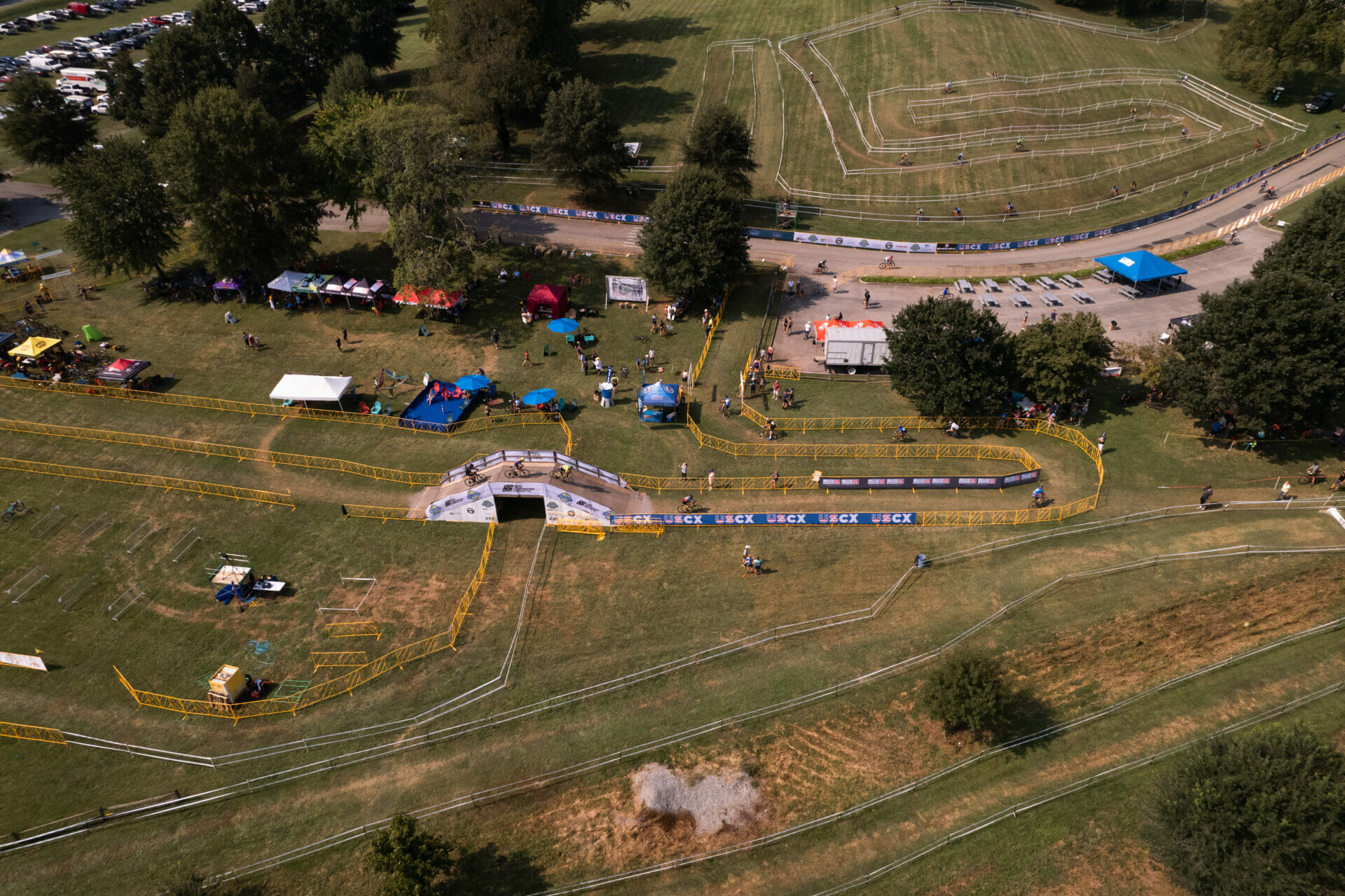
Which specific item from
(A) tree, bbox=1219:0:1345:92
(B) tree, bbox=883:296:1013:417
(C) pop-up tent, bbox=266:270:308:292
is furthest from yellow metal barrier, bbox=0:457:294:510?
(A) tree, bbox=1219:0:1345:92

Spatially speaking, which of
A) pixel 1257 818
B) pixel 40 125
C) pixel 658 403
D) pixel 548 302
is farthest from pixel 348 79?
pixel 1257 818

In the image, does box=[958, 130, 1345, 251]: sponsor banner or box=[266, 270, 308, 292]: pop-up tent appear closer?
box=[266, 270, 308, 292]: pop-up tent

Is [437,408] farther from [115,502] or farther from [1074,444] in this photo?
[1074,444]

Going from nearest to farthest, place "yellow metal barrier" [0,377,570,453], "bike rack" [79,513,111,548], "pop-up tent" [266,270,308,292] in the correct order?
"bike rack" [79,513,111,548] → "yellow metal barrier" [0,377,570,453] → "pop-up tent" [266,270,308,292]

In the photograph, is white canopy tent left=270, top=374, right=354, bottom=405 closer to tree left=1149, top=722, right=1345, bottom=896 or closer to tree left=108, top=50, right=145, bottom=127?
tree left=1149, top=722, right=1345, bottom=896

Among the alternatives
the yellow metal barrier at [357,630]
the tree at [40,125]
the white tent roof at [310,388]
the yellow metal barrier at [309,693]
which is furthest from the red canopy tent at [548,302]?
the tree at [40,125]

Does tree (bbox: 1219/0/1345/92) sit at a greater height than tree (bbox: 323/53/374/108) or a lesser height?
greater

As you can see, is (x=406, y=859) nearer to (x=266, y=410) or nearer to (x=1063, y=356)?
(x=266, y=410)
